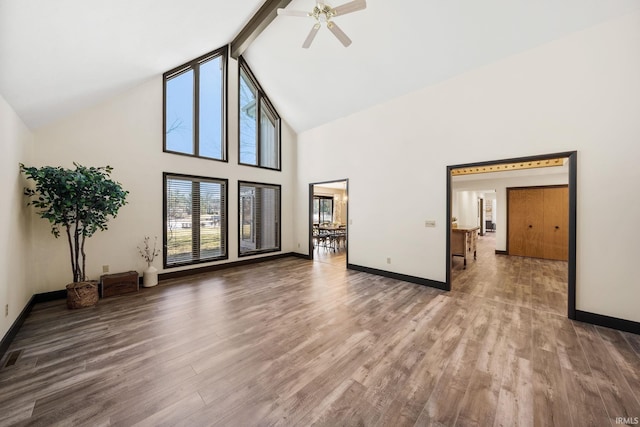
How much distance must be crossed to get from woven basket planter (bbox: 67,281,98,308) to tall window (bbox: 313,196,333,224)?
8.10 meters

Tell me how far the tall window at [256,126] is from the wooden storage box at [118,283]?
127 inches

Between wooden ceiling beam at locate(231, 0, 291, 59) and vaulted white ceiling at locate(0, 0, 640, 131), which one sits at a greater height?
wooden ceiling beam at locate(231, 0, 291, 59)

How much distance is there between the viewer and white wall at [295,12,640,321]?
2.68m

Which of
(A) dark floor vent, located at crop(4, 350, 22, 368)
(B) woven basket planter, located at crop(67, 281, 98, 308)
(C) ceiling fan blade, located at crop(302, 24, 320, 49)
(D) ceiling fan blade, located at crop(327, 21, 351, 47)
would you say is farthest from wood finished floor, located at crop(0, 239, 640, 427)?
(C) ceiling fan blade, located at crop(302, 24, 320, 49)

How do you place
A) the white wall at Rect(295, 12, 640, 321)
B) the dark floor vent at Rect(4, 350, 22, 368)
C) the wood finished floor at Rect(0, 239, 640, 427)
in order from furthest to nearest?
the white wall at Rect(295, 12, 640, 321)
the dark floor vent at Rect(4, 350, 22, 368)
the wood finished floor at Rect(0, 239, 640, 427)

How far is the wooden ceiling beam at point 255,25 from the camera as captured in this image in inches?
158

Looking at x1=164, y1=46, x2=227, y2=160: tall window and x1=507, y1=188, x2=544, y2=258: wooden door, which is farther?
x1=507, y1=188, x2=544, y2=258: wooden door

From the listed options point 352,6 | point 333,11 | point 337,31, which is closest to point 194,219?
point 337,31

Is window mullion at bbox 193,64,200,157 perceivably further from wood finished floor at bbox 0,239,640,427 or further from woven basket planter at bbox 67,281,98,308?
wood finished floor at bbox 0,239,640,427

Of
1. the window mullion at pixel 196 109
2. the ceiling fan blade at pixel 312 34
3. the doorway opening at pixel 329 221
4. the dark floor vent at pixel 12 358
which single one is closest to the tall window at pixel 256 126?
the window mullion at pixel 196 109

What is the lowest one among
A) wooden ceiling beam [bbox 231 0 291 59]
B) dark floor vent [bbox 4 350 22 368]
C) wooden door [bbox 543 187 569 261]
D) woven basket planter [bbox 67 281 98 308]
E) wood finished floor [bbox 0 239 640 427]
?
wood finished floor [bbox 0 239 640 427]

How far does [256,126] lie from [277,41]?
2039 mm

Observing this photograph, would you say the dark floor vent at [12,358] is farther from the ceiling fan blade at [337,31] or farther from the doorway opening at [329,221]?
the doorway opening at [329,221]

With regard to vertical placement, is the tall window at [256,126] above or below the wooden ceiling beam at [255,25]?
below
